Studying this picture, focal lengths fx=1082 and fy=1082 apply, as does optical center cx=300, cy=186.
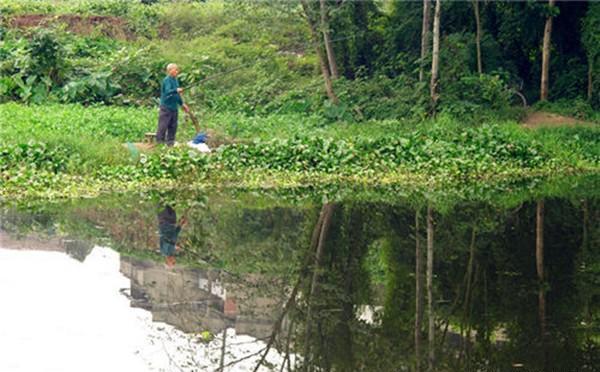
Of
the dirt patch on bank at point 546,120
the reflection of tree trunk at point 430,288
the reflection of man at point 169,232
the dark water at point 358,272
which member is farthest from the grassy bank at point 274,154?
the reflection of tree trunk at point 430,288

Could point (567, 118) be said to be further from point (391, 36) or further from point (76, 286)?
point (76, 286)

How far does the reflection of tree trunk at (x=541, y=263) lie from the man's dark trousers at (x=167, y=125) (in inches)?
245

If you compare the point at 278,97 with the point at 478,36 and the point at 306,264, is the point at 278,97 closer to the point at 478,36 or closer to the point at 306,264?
the point at 478,36

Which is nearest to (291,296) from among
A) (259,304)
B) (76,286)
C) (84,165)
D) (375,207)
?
(259,304)

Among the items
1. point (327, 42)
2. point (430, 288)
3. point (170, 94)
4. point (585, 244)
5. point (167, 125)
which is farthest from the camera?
point (327, 42)

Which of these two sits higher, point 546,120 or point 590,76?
point 590,76

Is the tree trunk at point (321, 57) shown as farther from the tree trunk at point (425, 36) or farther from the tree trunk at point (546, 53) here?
the tree trunk at point (546, 53)

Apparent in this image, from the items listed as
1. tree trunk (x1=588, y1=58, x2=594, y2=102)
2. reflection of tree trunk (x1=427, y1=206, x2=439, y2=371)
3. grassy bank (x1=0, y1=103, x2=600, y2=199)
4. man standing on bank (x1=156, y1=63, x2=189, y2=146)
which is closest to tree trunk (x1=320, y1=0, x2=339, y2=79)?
grassy bank (x1=0, y1=103, x2=600, y2=199)

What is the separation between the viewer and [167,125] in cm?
1811

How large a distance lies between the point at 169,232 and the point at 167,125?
211 inches

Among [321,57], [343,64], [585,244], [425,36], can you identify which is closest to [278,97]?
[321,57]

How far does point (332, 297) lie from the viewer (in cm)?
977

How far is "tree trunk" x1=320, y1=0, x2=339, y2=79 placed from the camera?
23.5 meters

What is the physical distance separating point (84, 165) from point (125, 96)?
8978mm
